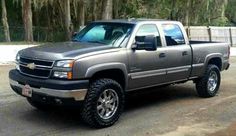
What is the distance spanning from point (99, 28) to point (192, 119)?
244cm

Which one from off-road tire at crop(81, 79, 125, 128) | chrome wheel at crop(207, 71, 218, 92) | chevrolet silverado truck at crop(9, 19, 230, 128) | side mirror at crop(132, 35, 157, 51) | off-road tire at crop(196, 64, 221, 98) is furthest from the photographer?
chrome wheel at crop(207, 71, 218, 92)

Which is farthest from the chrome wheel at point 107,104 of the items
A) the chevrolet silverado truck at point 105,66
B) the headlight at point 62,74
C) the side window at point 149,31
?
the side window at point 149,31

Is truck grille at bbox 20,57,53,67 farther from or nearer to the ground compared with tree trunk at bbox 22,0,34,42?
nearer to the ground

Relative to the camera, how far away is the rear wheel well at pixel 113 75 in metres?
7.70

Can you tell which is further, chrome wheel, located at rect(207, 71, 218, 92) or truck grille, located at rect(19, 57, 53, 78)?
chrome wheel, located at rect(207, 71, 218, 92)

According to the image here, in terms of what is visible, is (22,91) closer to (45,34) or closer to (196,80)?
(196,80)

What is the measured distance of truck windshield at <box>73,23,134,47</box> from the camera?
844 cm

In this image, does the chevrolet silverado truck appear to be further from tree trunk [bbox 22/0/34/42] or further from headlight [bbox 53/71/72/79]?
tree trunk [bbox 22/0/34/42]

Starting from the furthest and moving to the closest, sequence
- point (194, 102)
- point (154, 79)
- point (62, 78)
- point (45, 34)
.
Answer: point (45, 34) → point (194, 102) → point (154, 79) → point (62, 78)

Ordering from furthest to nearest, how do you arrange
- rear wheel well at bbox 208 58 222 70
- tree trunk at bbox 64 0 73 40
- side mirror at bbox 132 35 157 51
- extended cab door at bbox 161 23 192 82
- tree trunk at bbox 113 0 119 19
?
tree trunk at bbox 113 0 119 19 < tree trunk at bbox 64 0 73 40 < rear wheel well at bbox 208 58 222 70 < extended cab door at bbox 161 23 192 82 < side mirror at bbox 132 35 157 51

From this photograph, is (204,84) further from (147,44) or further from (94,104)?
(94,104)

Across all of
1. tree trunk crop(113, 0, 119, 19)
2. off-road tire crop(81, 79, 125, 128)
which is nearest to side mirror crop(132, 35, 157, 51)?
off-road tire crop(81, 79, 125, 128)

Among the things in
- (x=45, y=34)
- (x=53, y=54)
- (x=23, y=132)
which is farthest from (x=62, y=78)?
(x=45, y=34)

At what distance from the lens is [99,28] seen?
9008 mm
